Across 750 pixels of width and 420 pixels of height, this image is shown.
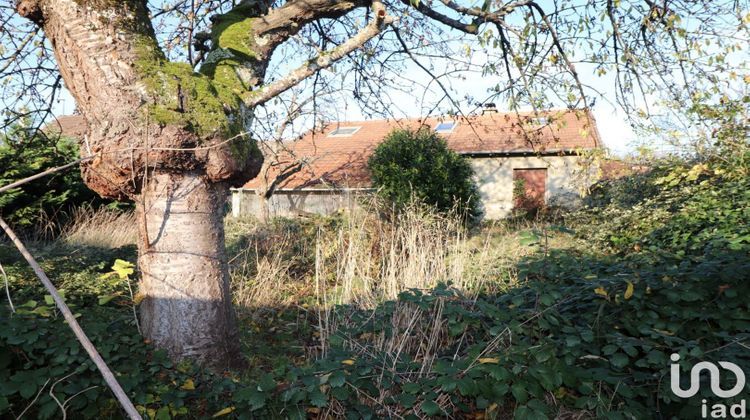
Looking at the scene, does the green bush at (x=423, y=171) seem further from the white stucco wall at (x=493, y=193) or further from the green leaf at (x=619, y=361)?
the green leaf at (x=619, y=361)

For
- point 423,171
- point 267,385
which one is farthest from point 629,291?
point 423,171

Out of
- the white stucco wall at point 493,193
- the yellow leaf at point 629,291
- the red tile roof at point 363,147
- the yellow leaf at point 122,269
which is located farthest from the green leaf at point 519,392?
the white stucco wall at point 493,193

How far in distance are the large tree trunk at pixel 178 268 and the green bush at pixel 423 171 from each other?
708 centimetres

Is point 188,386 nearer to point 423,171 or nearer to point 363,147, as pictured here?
point 423,171

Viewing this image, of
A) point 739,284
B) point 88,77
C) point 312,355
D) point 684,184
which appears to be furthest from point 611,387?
point 684,184

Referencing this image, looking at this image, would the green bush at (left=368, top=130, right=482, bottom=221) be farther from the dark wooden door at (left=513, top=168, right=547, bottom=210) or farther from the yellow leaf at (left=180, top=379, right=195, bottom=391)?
the yellow leaf at (left=180, top=379, right=195, bottom=391)

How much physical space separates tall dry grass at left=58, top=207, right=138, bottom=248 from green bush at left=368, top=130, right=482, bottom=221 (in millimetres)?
4765

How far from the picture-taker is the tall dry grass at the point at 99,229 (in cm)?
791

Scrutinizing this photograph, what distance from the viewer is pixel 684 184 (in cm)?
795

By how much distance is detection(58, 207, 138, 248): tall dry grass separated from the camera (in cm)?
791

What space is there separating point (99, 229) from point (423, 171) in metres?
6.29

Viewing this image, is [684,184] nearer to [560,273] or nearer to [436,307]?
[560,273]

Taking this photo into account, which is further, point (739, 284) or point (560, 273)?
point (560, 273)

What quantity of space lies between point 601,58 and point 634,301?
2.34 m
